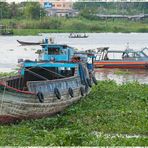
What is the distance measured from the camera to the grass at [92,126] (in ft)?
38.8

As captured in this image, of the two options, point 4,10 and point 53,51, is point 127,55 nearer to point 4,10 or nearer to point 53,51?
point 53,51

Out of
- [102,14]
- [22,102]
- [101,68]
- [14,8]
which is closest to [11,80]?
[22,102]

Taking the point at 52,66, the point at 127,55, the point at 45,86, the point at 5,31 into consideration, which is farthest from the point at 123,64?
the point at 5,31

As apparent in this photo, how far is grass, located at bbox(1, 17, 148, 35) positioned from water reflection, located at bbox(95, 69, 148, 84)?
61.2 metres

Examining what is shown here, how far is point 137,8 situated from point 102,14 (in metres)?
14.5

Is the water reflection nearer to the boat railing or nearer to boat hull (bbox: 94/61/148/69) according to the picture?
boat hull (bbox: 94/61/148/69)

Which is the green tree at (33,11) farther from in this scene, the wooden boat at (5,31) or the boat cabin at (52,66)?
the boat cabin at (52,66)

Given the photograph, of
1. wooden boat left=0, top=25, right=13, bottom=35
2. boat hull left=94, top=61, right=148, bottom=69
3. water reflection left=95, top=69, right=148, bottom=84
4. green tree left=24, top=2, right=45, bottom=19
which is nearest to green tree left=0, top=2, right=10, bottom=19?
green tree left=24, top=2, right=45, bottom=19

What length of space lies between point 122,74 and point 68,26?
7398 centimetres

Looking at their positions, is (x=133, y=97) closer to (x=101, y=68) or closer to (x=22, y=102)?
(x=22, y=102)

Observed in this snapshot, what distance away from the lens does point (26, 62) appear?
61.9 feet

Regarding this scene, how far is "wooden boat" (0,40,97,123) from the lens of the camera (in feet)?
48.0

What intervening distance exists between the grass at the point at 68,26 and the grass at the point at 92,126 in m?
79.2

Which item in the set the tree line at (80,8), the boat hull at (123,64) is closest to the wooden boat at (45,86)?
the boat hull at (123,64)
